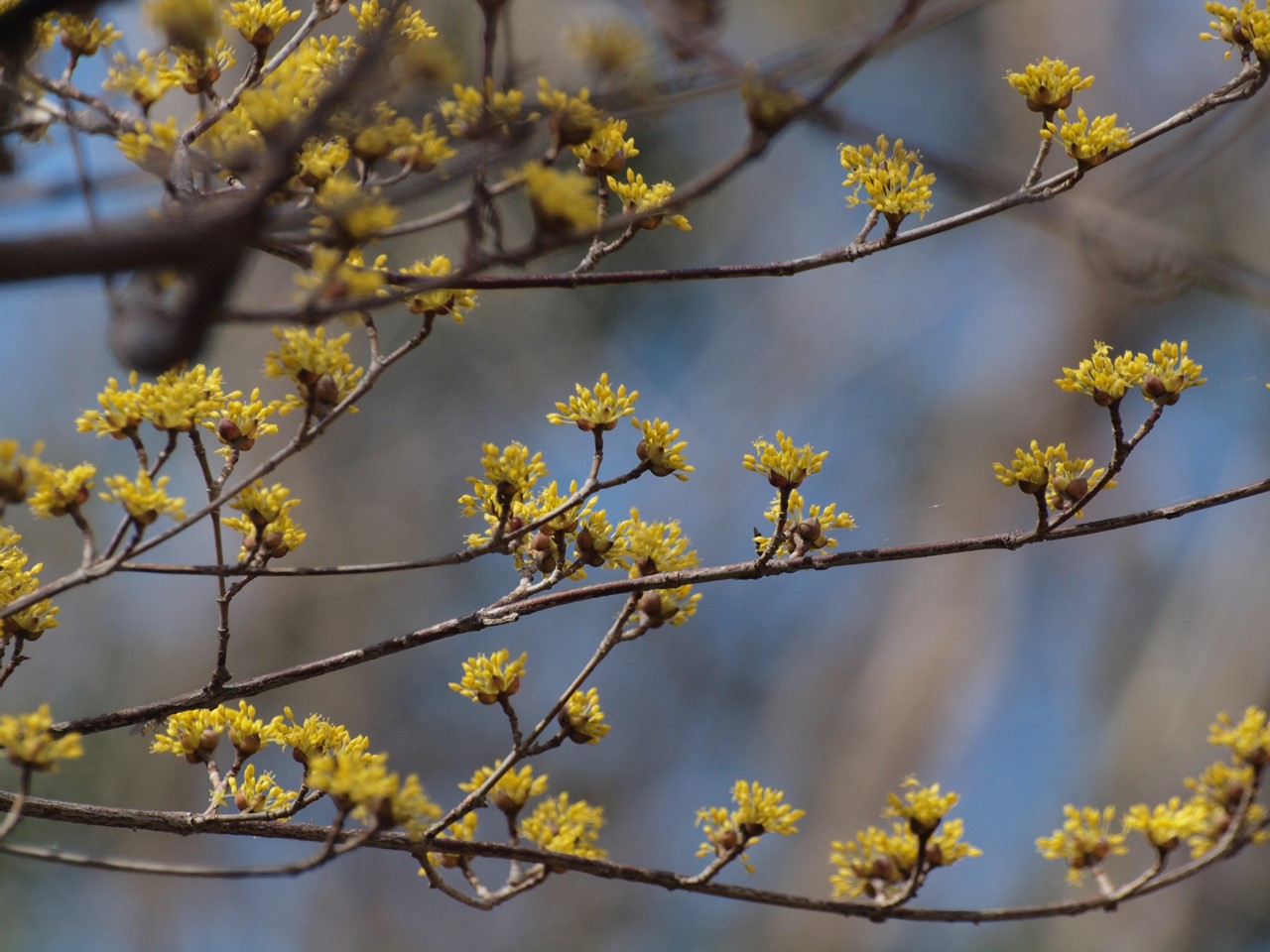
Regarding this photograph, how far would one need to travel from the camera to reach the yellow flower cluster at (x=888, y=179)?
4.64 feet

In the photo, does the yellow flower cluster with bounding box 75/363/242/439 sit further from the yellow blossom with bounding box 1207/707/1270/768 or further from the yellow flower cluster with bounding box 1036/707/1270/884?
the yellow blossom with bounding box 1207/707/1270/768

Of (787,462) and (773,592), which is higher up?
(773,592)

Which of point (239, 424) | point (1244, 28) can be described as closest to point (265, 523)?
point (239, 424)

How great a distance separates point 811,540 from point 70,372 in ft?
27.6

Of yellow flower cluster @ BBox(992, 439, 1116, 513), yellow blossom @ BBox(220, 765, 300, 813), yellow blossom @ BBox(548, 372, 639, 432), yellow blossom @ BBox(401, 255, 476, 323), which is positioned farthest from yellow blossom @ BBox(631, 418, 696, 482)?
yellow blossom @ BBox(220, 765, 300, 813)

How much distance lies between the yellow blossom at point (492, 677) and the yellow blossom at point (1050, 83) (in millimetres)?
936

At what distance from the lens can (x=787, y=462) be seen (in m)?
1.48

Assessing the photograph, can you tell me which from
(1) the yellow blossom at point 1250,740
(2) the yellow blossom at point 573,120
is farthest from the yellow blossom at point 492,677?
(1) the yellow blossom at point 1250,740

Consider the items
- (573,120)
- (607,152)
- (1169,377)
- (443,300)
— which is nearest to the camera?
(573,120)

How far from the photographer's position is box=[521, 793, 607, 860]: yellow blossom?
159cm

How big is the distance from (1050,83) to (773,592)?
945 centimetres

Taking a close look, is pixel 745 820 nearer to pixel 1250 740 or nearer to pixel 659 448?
pixel 659 448

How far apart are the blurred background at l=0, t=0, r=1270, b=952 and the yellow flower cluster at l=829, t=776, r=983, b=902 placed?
5.68m

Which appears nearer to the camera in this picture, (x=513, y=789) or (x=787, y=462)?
(x=787, y=462)
